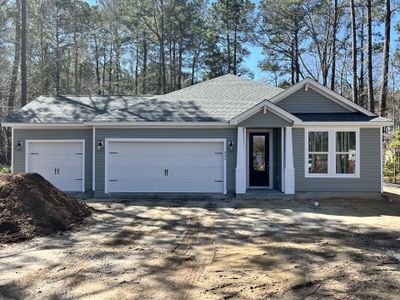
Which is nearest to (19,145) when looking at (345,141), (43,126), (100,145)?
(43,126)

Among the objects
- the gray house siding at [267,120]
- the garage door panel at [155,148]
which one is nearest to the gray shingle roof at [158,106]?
the garage door panel at [155,148]

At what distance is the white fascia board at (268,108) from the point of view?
13.1 meters

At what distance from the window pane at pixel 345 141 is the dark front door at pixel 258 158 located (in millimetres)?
2734

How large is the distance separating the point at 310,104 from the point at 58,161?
31.2 ft

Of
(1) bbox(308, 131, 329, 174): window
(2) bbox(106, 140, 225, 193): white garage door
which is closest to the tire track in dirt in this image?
(2) bbox(106, 140, 225, 193): white garage door

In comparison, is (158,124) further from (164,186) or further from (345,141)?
(345,141)

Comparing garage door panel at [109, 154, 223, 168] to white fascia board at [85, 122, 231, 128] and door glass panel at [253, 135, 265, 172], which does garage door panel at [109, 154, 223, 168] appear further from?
door glass panel at [253, 135, 265, 172]

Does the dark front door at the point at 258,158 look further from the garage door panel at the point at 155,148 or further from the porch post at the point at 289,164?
the garage door panel at the point at 155,148

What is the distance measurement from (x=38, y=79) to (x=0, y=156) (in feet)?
25.5

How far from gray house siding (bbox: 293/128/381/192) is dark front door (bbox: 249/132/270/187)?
189 centimetres

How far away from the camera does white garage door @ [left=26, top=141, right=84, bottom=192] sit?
14.5 m

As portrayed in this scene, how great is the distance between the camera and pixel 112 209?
11.3 meters

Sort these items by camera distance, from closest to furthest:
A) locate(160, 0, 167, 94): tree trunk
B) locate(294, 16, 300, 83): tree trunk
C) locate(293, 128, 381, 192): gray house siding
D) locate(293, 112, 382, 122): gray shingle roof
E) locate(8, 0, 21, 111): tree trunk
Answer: locate(293, 112, 382, 122): gray shingle roof
locate(293, 128, 381, 192): gray house siding
locate(8, 0, 21, 111): tree trunk
locate(294, 16, 300, 83): tree trunk
locate(160, 0, 167, 94): tree trunk

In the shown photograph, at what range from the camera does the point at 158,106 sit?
15344 mm
